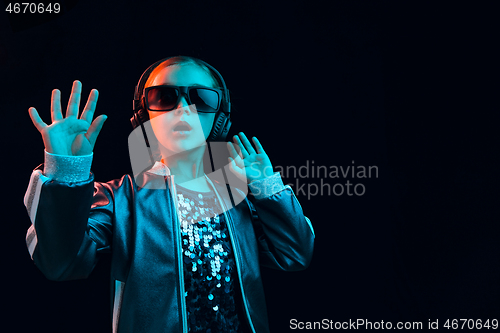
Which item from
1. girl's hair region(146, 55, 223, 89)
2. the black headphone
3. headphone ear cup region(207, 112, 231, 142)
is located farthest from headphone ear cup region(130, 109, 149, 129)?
headphone ear cup region(207, 112, 231, 142)

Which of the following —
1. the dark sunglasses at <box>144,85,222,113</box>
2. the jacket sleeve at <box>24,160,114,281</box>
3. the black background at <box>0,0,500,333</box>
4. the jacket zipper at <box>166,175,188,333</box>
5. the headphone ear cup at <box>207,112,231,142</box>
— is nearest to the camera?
the jacket sleeve at <box>24,160,114,281</box>

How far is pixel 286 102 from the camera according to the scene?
1874 mm

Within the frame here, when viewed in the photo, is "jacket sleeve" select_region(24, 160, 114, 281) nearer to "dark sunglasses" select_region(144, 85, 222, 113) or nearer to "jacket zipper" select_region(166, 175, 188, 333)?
"jacket zipper" select_region(166, 175, 188, 333)

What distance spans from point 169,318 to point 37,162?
3.03 ft

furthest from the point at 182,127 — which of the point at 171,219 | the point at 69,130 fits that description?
the point at 69,130

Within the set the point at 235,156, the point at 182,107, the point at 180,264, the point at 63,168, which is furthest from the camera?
the point at 235,156

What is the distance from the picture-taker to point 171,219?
119 cm

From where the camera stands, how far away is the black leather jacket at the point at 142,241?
3.04 ft

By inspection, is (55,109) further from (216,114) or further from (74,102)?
(216,114)

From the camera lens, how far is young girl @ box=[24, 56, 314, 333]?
0.93 meters

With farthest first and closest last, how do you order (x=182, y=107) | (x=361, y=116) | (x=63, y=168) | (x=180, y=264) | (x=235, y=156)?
1. (x=361, y=116)
2. (x=235, y=156)
3. (x=182, y=107)
4. (x=180, y=264)
5. (x=63, y=168)

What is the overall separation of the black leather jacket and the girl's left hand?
99mm

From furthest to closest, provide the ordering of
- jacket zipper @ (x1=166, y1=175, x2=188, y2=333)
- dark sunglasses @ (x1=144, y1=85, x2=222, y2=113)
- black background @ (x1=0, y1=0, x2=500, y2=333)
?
black background @ (x1=0, y1=0, x2=500, y2=333) → dark sunglasses @ (x1=144, y1=85, x2=222, y2=113) → jacket zipper @ (x1=166, y1=175, x2=188, y2=333)

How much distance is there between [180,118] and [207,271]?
508mm
